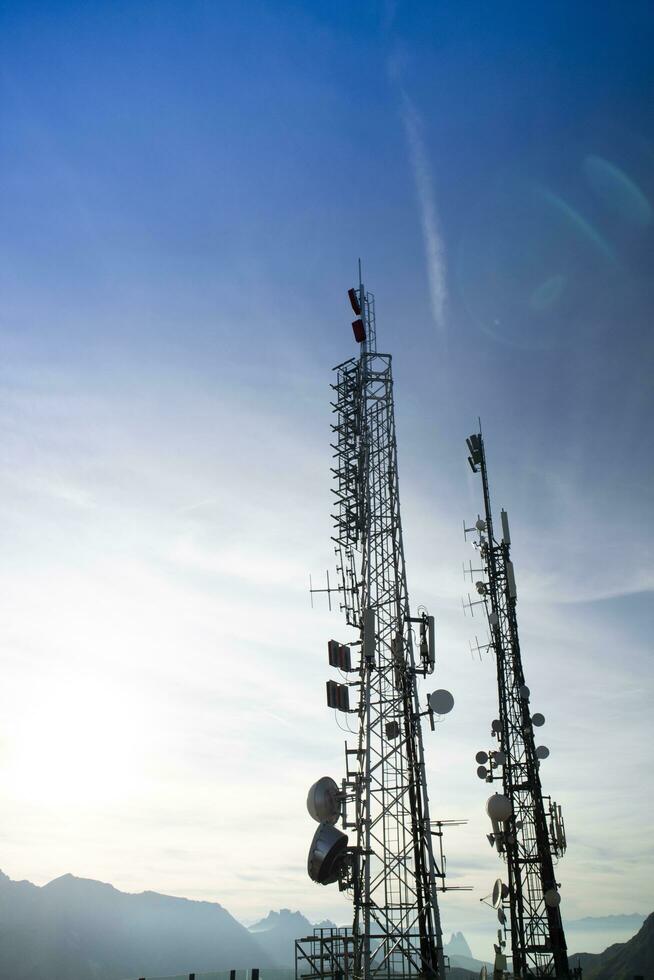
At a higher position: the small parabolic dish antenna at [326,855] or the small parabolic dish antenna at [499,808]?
the small parabolic dish antenna at [499,808]

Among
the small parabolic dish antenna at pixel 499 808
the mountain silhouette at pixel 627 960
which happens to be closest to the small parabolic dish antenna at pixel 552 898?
the small parabolic dish antenna at pixel 499 808

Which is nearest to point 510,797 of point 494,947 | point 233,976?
point 494,947

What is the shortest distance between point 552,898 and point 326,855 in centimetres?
1542

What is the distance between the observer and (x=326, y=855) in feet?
71.8

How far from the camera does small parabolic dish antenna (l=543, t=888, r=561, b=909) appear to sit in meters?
31.3

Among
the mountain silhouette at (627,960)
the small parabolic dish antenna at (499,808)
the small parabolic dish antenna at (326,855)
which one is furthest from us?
the mountain silhouette at (627,960)

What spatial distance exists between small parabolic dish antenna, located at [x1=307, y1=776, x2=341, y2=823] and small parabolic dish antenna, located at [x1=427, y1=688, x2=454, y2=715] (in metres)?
4.36

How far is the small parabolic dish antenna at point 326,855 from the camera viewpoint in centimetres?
2192

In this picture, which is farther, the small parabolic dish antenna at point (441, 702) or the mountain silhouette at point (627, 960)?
the mountain silhouette at point (627, 960)

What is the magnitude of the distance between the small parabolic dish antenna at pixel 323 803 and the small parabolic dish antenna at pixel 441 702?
14.3ft

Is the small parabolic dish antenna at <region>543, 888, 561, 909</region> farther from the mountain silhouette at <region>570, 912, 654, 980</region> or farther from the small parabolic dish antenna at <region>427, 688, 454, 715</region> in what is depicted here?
the mountain silhouette at <region>570, 912, 654, 980</region>

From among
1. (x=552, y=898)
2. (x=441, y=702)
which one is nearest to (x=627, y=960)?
(x=552, y=898)

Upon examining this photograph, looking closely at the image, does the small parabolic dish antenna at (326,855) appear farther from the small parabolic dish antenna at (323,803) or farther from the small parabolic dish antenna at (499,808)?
the small parabolic dish antenna at (499,808)

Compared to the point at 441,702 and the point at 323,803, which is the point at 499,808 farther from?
the point at 323,803
